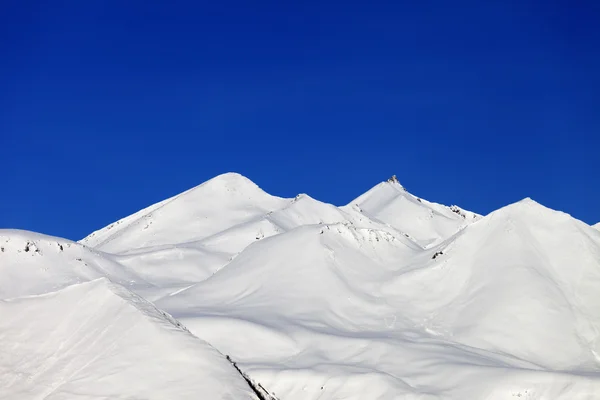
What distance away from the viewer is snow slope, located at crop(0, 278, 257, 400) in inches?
755

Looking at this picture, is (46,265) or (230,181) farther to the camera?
(230,181)

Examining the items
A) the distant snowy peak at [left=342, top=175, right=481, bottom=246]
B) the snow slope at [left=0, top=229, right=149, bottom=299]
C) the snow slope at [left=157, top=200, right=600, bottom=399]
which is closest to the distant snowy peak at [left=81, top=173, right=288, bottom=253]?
the distant snowy peak at [left=342, top=175, right=481, bottom=246]

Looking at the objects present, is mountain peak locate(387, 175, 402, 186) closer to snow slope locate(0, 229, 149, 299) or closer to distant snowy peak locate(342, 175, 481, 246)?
distant snowy peak locate(342, 175, 481, 246)

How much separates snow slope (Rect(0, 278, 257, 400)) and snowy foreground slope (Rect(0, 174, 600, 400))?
0.17 ft

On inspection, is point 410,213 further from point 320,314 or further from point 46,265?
point 320,314

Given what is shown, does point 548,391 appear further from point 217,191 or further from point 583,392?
point 217,191

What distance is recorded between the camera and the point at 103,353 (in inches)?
825

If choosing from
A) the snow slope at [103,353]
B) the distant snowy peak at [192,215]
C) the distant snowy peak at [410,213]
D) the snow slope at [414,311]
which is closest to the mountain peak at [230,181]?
the distant snowy peak at [192,215]

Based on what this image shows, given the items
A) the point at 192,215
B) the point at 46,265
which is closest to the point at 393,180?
the point at 192,215

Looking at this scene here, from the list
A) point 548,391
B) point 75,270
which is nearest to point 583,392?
point 548,391

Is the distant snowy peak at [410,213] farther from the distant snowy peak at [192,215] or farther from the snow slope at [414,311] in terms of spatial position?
the snow slope at [414,311]

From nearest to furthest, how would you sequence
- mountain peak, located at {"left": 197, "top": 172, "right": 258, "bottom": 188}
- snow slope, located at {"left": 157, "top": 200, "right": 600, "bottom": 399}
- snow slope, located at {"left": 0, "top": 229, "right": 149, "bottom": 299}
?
snow slope, located at {"left": 157, "top": 200, "right": 600, "bottom": 399} < snow slope, located at {"left": 0, "top": 229, "right": 149, "bottom": 299} < mountain peak, located at {"left": 197, "top": 172, "right": 258, "bottom": 188}

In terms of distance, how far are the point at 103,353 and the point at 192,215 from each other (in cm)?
7738

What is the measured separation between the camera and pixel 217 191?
342 feet
